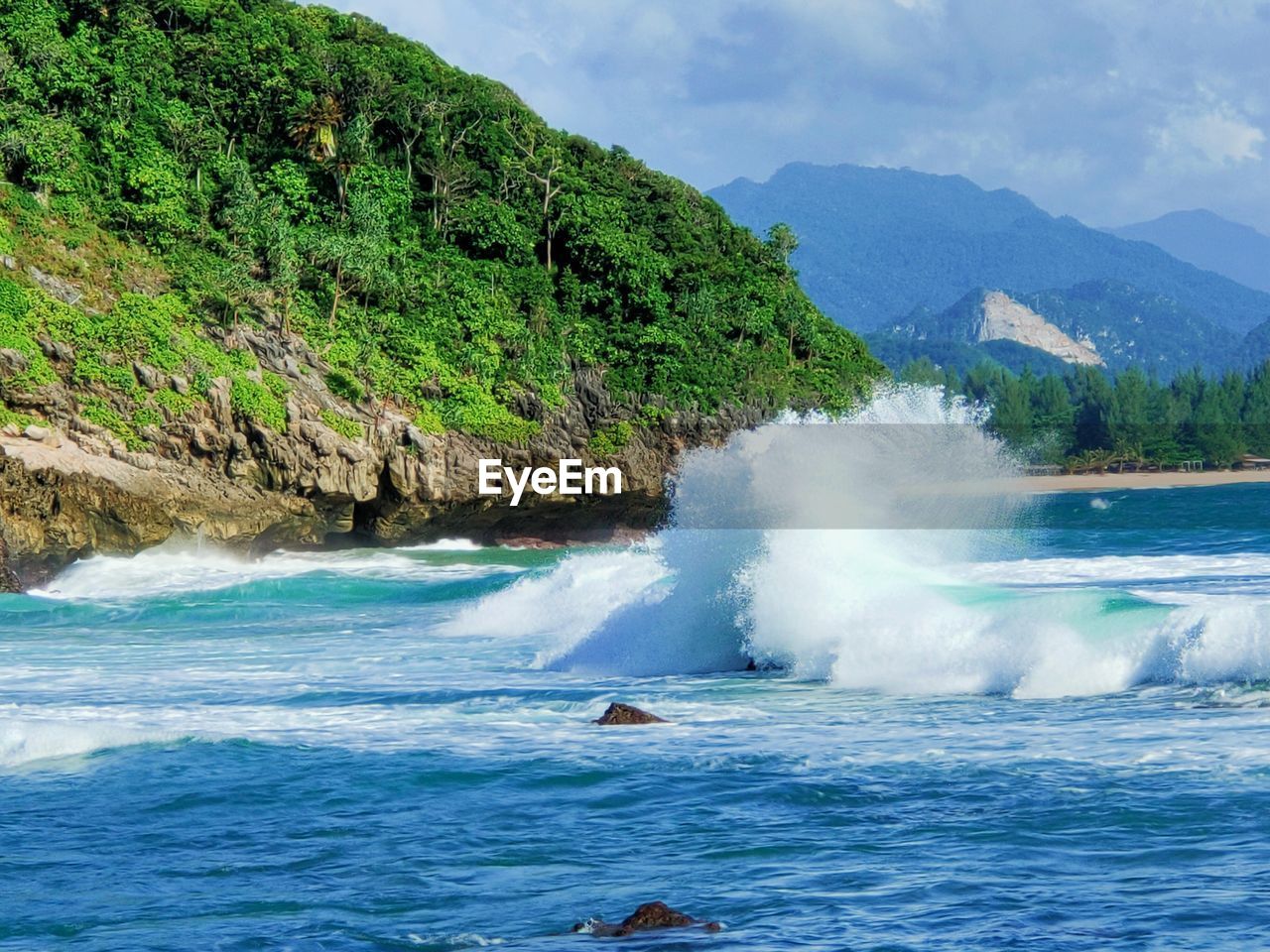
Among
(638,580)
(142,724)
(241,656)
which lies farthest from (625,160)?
(142,724)

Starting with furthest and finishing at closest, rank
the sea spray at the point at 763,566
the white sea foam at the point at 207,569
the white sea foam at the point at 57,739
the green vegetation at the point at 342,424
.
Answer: the green vegetation at the point at 342,424 < the white sea foam at the point at 207,569 < the sea spray at the point at 763,566 < the white sea foam at the point at 57,739

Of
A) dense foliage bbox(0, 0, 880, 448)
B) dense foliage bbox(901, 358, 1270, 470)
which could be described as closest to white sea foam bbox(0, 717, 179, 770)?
dense foliage bbox(0, 0, 880, 448)

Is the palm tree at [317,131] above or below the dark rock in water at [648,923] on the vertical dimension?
above

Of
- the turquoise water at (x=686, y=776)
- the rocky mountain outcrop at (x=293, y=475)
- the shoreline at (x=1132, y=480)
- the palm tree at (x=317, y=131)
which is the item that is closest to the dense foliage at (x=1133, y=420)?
the shoreline at (x=1132, y=480)

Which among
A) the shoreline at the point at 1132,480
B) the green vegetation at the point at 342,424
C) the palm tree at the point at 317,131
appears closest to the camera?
the green vegetation at the point at 342,424

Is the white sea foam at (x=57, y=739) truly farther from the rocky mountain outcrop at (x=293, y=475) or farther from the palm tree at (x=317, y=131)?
the palm tree at (x=317, y=131)

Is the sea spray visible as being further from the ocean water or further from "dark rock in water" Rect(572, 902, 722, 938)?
"dark rock in water" Rect(572, 902, 722, 938)

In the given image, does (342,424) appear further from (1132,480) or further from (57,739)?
(1132,480)

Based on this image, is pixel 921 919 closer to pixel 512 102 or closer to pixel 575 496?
pixel 575 496
